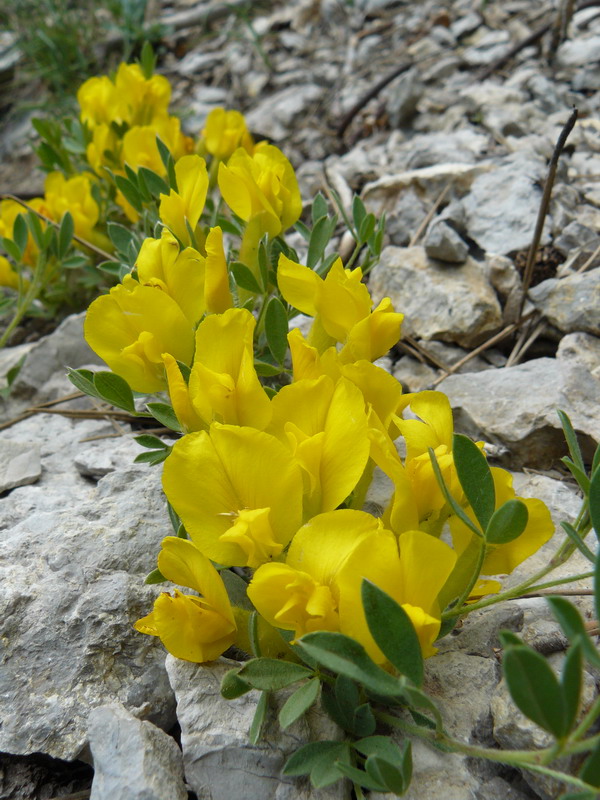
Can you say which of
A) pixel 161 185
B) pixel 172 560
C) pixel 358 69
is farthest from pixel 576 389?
pixel 358 69

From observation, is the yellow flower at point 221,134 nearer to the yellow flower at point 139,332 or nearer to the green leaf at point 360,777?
the yellow flower at point 139,332

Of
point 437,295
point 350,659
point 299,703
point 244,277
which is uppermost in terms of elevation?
point 244,277

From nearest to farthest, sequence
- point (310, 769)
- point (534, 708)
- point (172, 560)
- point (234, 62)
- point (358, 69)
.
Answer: point (534, 708) < point (310, 769) < point (172, 560) < point (358, 69) < point (234, 62)

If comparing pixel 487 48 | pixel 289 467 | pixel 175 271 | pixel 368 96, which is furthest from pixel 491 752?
pixel 487 48

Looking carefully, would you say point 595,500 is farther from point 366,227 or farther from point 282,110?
point 282,110

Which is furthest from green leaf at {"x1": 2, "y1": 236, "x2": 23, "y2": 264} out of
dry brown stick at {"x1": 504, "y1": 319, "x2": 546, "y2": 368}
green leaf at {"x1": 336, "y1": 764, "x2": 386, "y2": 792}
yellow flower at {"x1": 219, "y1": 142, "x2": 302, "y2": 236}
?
green leaf at {"x1": 336, "y1": 764, "x2": 386, "y2": 792}

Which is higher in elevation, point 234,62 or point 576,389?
point 234,62

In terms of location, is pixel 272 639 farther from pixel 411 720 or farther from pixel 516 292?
pixel 516 292
